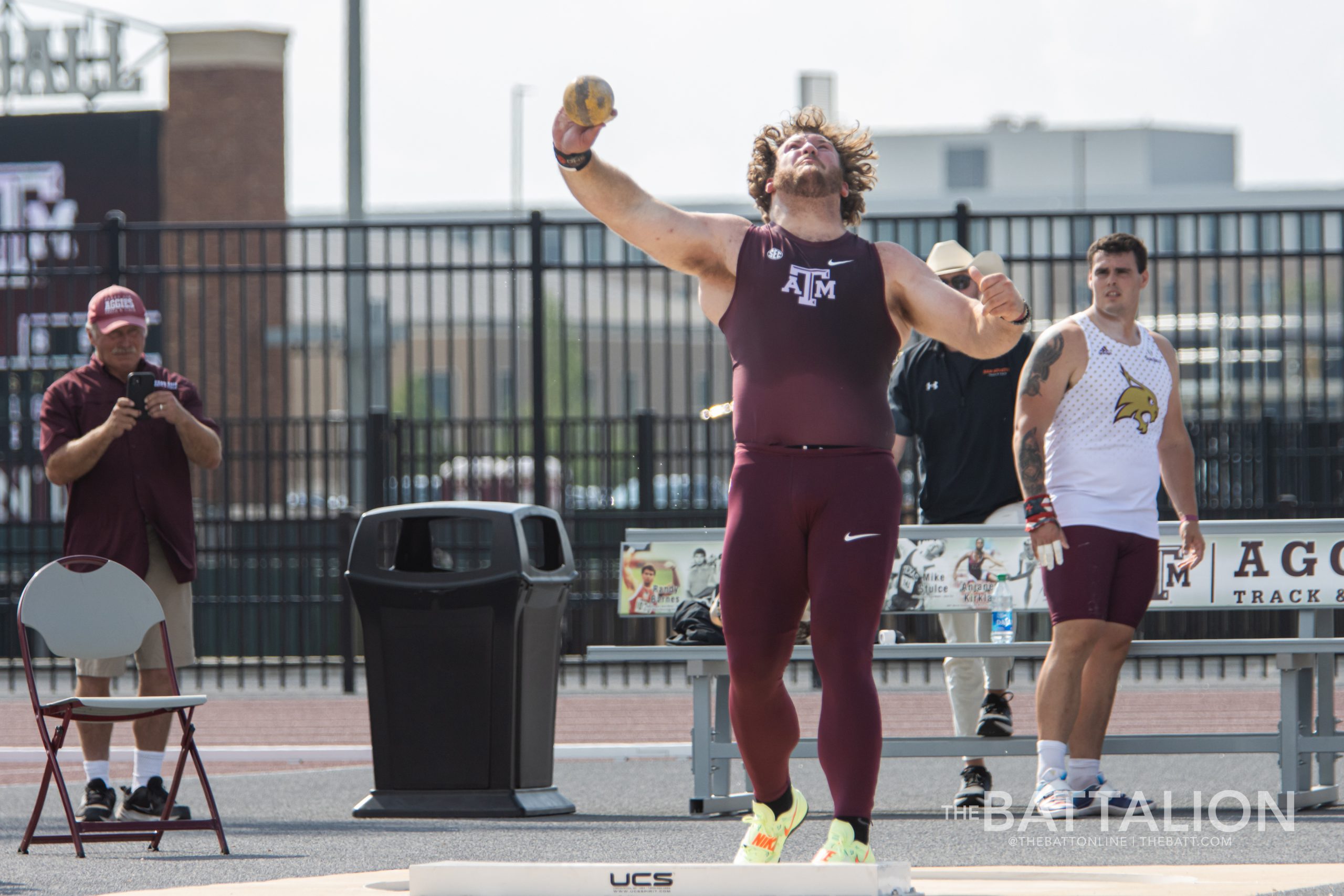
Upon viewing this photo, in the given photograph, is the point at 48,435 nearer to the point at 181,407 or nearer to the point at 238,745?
the point at 181,407

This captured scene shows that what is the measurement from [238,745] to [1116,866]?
19.7 ft

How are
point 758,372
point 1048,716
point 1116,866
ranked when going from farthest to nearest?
1. point 1048,716
2. point 1116,866
3. point 758,372

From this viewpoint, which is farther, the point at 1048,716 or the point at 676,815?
the point at 676,815

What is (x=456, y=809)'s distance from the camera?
700 cm

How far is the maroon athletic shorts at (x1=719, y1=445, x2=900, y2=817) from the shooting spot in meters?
4.46

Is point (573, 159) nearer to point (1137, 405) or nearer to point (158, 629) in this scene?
point (1137, 405)

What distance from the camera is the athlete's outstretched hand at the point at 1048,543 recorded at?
6.33 metres

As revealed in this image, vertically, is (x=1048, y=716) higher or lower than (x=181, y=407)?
lower

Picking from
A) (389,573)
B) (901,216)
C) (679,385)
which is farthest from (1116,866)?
(679,385)

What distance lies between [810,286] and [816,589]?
752 mm

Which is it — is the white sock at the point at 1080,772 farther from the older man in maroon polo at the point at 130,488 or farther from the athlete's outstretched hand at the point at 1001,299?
the older man in maroon polo at the point at 130,488

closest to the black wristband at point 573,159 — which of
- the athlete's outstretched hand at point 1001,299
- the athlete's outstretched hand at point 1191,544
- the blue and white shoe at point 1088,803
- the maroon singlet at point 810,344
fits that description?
the maroon singlet at point 810,344

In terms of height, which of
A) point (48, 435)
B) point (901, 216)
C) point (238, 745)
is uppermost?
point (901, 216)

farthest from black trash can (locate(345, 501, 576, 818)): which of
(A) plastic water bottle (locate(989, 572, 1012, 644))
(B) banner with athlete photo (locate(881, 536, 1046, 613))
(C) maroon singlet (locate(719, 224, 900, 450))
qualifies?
(C) maroon singlet (locate(719, 224, 900, 450))
